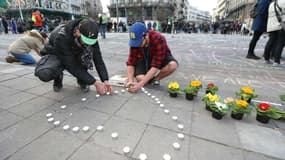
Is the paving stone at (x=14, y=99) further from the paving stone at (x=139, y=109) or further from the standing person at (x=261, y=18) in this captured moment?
the standing person at (x=261, y=18)

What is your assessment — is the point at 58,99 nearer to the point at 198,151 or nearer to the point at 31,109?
the point at 31,109

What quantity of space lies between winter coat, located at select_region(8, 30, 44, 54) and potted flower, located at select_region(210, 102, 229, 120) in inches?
144

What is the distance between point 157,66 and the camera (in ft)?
6.65

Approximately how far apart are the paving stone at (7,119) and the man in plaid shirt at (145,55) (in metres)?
1.27

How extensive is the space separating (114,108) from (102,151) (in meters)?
0.64

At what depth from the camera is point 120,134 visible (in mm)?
1322

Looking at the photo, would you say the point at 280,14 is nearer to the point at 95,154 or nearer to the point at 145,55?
the point at 145,55

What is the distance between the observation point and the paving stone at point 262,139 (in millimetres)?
1170

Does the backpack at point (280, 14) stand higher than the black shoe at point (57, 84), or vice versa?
the backpack at point (280, 14)

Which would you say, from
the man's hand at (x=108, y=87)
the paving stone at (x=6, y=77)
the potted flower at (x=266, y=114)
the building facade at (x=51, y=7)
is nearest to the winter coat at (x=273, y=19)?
the potted flower at (x=266, y=114)

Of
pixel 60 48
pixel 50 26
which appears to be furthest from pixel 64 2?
pixel 60 48

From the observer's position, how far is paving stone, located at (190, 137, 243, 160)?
1.10 metres

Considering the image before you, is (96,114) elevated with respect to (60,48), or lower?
lower

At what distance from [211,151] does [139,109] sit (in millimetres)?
840
